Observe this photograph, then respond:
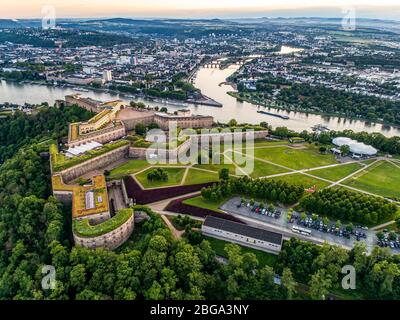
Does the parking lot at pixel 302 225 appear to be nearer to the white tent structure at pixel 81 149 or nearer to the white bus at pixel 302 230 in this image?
the white bus at pixel 302 230

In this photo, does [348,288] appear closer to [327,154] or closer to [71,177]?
[327,154]

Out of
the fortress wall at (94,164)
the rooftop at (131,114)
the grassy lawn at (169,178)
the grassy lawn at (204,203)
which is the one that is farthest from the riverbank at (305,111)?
the grassy lawn at (204,203)

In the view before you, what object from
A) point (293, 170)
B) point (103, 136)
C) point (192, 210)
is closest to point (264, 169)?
point (293, 170)

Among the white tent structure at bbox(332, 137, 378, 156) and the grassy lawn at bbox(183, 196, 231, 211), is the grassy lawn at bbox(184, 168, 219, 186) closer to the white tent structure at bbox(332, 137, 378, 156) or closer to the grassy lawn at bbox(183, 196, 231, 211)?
the grassy lawn at bbox(183, 196, 231, 211)

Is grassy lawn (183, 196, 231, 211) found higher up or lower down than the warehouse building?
higher up

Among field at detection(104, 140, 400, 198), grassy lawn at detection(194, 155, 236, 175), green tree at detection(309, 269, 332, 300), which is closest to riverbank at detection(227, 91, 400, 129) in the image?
field at detection(104, 140, 400, 198)

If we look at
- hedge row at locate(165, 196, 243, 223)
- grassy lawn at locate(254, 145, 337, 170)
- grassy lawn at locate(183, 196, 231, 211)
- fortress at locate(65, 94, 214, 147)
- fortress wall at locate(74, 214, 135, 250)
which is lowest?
fortress wall at locate(74, 214, 135, 250)
